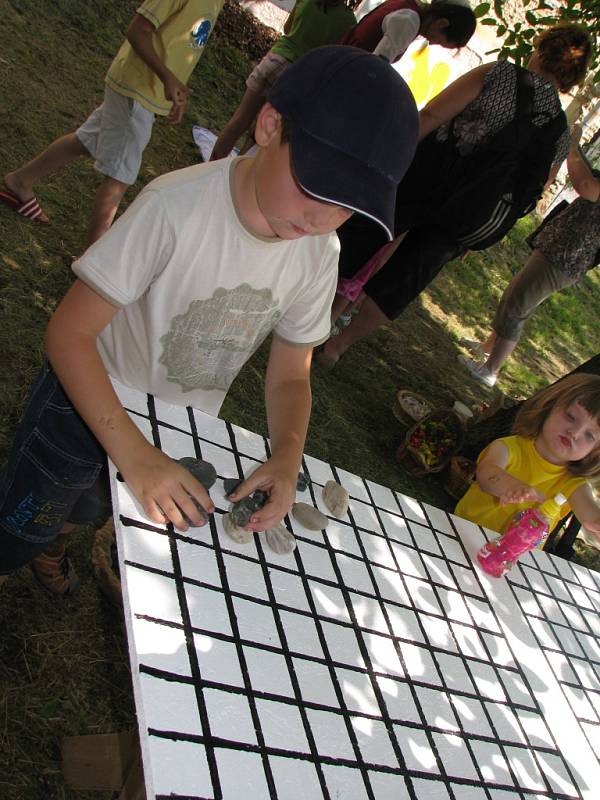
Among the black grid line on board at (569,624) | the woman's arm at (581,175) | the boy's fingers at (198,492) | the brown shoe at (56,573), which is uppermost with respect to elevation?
the woman's arm at (581,175)

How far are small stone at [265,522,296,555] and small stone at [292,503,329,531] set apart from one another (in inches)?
3.6

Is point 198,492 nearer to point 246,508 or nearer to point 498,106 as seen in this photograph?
point 246,508

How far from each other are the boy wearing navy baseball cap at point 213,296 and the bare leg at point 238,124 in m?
3.68

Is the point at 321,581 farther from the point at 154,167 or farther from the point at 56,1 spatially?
the point at 56,1

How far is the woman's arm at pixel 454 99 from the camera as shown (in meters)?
3.32

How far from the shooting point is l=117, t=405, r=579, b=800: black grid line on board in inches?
48.0

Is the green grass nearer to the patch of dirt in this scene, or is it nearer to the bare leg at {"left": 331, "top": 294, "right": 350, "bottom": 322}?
the patch of dirt

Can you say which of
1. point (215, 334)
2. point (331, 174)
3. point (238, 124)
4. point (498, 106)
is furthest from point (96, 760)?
point (238, 124)

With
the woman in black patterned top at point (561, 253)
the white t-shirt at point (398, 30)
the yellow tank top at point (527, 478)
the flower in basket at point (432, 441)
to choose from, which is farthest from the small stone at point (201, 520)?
the woman in black patterned top at point (561, 253)

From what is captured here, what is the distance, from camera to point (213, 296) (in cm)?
169

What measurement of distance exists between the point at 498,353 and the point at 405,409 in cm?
153

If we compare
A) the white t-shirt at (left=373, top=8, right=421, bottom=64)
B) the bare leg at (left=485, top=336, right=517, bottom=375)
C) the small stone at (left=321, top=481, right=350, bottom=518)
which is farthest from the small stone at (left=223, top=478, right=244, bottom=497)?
the bare leg at (left=485, top=336, right=517, bottom=375)

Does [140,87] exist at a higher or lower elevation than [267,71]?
lower

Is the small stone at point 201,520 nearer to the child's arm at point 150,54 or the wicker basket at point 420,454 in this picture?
the child's arm at point 150,54
